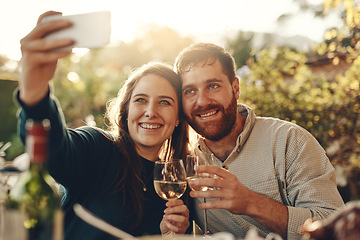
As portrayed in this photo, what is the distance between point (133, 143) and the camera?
2186 mm

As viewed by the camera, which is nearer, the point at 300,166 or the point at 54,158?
the point at 54,158

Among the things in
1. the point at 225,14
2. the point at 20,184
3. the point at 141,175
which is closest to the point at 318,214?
the point at 141,175

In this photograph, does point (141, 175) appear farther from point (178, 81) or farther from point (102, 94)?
point (102, 94)

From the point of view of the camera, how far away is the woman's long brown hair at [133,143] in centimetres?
191

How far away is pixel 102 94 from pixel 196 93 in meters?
9.63

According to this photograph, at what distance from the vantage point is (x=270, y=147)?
230cm

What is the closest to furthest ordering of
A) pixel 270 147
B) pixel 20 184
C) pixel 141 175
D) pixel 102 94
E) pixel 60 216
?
1. pixel 60 216
2. pixel 20 184
3. pixel 141 175
4. pixel 270 147
5. pixel 102 94

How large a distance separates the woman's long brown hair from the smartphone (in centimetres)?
109

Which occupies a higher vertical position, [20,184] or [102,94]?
[20,184]

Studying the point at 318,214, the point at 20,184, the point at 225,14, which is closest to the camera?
the point at 20,184

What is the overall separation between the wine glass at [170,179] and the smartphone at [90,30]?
0.92m

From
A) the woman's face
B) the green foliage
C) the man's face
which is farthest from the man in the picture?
the green foliage

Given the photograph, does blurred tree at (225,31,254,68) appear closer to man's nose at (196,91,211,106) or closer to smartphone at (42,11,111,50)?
man's nose at (196,91,211,106)

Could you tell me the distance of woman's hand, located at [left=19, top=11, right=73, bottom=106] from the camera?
103cm
